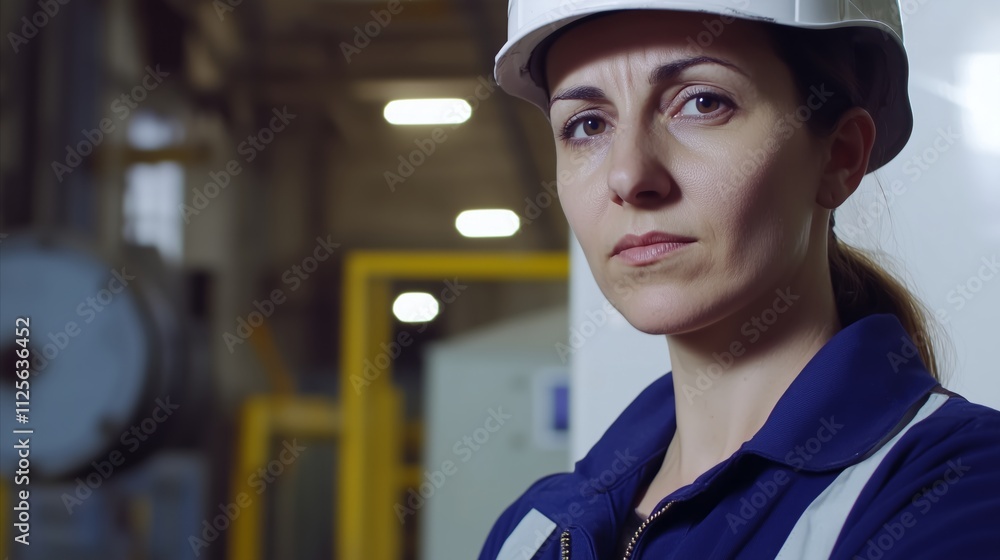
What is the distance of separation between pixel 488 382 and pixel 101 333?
105 cm

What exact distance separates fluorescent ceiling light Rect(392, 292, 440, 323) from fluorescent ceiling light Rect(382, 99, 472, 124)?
117 centimetres

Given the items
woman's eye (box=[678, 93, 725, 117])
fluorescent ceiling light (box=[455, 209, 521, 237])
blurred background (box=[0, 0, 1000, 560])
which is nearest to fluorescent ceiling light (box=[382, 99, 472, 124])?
blurred background (box=[0, 0, 1000, 560])

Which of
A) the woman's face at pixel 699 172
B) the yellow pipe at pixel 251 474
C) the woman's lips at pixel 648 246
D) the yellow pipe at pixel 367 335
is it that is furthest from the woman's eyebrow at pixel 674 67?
the yellow pipe at pixel 251 474

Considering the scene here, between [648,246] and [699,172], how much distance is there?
71 mm

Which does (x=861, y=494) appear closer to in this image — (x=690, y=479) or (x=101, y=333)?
(x=690, y=479)

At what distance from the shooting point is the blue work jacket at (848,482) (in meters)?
0.58

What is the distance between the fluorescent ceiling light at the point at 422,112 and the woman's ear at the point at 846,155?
4903 millimetres

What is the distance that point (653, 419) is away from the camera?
37.1 inches

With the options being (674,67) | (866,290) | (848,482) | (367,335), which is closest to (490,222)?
(367,335)

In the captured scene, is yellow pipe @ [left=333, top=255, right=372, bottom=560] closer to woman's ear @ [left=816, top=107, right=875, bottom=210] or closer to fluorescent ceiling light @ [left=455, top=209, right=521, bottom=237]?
woman's ear @ [left=816, top=107, right=875, bottom=210]

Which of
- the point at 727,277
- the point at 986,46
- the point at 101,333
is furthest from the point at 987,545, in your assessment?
the point at 101,333

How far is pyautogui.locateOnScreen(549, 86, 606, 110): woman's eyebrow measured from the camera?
0.76m

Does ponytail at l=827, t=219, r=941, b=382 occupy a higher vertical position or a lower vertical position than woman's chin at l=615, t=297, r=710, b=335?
higher

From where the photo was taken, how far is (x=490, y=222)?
5754mm
